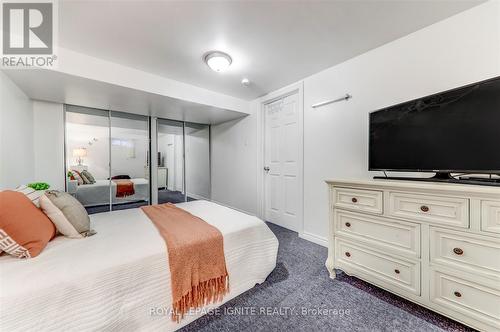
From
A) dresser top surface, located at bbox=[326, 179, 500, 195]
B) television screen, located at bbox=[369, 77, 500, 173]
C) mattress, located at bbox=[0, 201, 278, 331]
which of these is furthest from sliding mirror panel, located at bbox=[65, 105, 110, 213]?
television screen, located at bbox=[369, 77, 500, 173]

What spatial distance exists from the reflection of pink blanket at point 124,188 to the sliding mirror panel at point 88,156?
166mm

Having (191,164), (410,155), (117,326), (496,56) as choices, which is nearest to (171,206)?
(117,326)

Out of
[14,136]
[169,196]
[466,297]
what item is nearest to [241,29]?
[466,297]

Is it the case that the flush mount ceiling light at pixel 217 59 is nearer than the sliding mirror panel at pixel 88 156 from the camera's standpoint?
Yes

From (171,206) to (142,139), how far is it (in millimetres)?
2407

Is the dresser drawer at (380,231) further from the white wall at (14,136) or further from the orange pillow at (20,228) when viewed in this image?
the white wall at (14,136)

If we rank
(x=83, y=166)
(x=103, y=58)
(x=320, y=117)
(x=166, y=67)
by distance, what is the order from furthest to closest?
(x=83, y=166)
(x=320, y=117)
(x=166, y=67)
(x=103, y=58)

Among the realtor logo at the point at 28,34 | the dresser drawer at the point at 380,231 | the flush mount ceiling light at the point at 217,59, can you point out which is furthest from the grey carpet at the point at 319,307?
the realtor logo at the point at 28,34

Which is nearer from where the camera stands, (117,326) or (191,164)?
(117,326)

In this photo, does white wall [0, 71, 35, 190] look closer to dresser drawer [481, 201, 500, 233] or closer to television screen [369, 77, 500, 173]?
television screen [369, 77, 500, 173]

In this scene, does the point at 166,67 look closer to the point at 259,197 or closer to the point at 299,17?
the point at 299,17

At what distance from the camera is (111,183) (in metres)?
3.73

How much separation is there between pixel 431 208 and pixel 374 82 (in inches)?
58.7

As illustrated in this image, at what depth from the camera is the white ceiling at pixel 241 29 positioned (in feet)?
5.11
